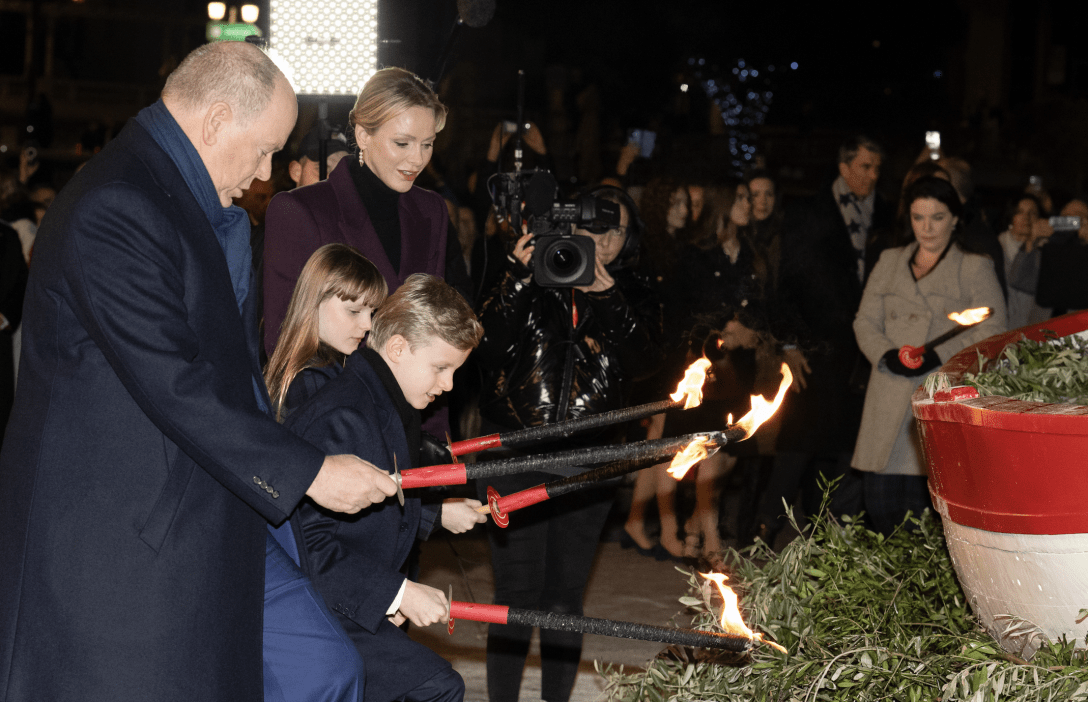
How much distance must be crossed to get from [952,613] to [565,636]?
1283 millimetres

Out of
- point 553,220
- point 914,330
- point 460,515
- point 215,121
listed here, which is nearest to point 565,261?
point 553,220

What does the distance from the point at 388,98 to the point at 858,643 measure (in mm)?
2033

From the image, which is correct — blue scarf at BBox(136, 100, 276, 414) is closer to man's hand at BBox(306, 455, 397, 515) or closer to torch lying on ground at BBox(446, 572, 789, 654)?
man's hand at BBox(306, 455, 397, 515)

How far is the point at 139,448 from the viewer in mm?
2021

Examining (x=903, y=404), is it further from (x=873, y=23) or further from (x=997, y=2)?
(x=997, y=2)

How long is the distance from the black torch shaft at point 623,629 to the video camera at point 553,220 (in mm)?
1505

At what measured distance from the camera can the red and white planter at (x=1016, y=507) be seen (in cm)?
232

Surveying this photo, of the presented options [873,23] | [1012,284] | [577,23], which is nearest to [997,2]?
[873,23]

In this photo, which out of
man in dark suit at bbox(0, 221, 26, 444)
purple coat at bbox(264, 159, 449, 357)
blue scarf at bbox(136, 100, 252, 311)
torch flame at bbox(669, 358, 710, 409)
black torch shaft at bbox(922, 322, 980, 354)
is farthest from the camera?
man in dark suit at bbox(0, 221, 26, 444)

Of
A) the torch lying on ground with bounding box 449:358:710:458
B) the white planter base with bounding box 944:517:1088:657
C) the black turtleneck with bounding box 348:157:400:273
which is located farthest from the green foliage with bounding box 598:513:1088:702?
the black turtleneck with bounding box 348:157:400:273

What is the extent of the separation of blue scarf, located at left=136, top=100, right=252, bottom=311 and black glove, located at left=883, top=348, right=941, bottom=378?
3267mm

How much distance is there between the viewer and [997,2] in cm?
2591

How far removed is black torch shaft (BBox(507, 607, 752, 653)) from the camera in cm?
216

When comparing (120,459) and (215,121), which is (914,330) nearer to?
(215,121)
